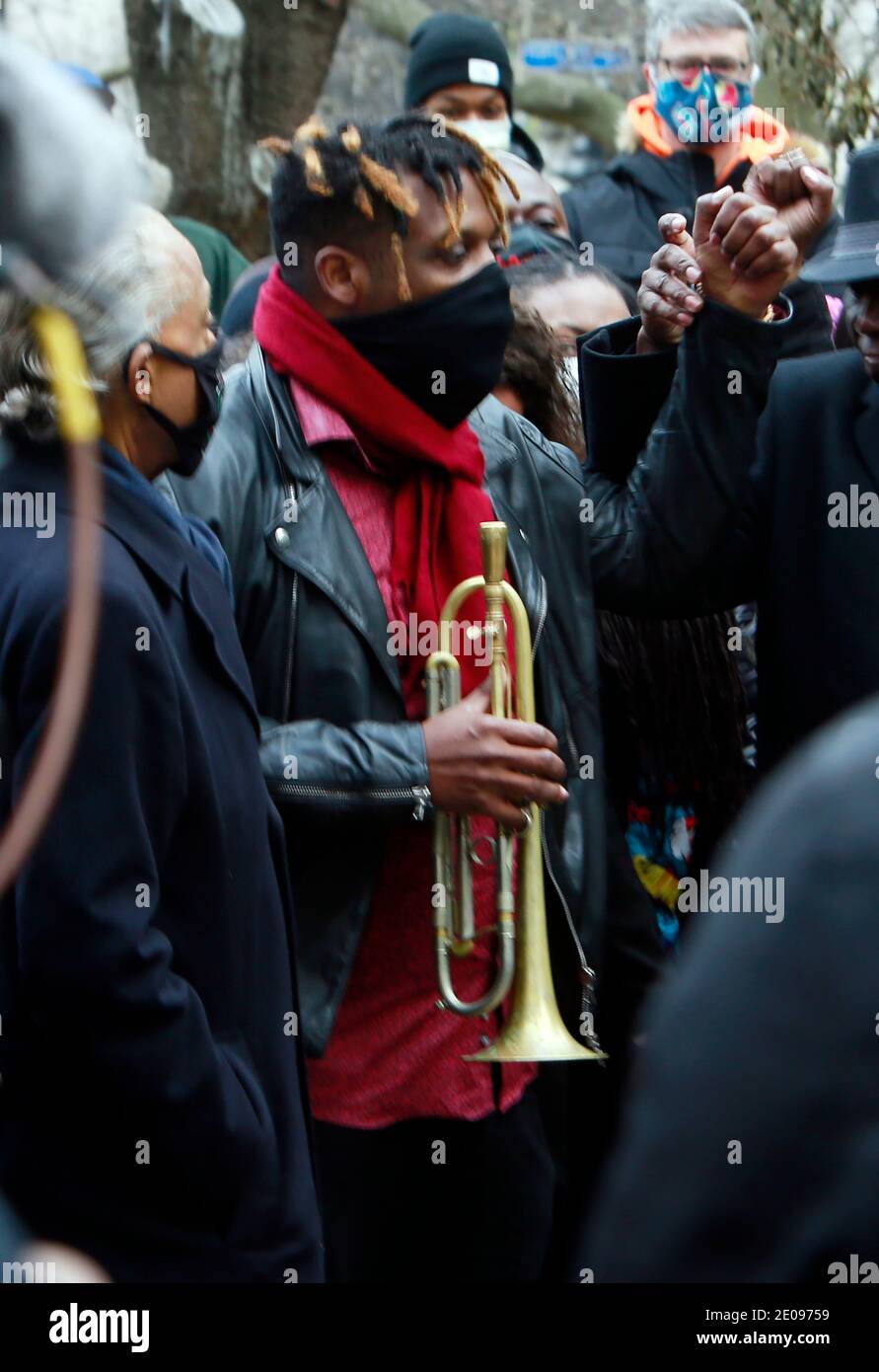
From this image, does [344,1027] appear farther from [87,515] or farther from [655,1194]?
[655,1194]

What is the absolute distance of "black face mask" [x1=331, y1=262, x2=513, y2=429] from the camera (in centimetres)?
348

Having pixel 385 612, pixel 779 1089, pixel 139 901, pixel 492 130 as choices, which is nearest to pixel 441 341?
pixel 385 612

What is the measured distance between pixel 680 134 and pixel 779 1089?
5120 millimetres

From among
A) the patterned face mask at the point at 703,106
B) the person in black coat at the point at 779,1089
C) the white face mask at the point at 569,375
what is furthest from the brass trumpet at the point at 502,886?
the patterned face mask at the point at 703,106

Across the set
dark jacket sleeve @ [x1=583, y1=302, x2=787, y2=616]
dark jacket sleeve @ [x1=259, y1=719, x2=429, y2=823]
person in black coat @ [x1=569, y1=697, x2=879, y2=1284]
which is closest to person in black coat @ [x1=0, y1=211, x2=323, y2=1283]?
dark jacket sleeve @ [x1=259, y1=719, x2=429, y2=823]

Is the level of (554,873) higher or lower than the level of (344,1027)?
higher

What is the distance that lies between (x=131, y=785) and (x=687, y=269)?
64.4 inches

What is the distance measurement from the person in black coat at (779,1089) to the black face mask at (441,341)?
7.52 feet

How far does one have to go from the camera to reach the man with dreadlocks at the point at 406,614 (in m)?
3.30

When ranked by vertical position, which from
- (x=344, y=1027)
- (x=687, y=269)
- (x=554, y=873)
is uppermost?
(x=687, y=269)

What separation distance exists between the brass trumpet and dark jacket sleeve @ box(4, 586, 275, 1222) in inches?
33.3

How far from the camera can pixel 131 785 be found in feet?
8.13

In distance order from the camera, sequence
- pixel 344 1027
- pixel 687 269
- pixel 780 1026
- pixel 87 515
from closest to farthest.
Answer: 1. pixel 780 1026
2. pixel 87 515
3. pixel 344 1027
4. pixel 687 269
